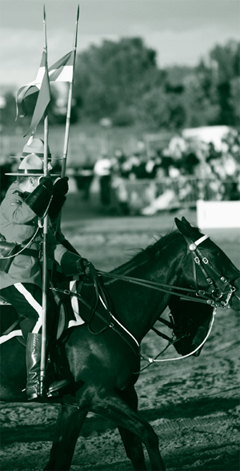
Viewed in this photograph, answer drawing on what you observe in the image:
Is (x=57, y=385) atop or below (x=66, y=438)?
atop

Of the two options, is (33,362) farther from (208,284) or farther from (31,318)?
(208,284)

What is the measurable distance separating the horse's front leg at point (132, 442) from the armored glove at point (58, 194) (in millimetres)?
1437

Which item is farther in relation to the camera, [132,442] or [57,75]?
[57,75]

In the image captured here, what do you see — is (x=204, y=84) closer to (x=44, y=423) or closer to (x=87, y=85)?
(x=87, y=85)

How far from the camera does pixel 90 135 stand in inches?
2195

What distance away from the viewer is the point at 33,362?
18.2 feet

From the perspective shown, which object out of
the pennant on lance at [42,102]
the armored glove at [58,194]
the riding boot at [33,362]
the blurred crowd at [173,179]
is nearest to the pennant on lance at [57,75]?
the pennant on lance at [42,102]

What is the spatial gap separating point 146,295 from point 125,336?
377 mm

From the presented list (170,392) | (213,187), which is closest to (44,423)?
(170,392)

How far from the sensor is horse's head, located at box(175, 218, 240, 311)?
568 centimetres

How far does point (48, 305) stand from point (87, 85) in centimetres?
10416

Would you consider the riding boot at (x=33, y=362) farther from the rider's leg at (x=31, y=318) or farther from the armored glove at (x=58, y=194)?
the armored glove at (x=58, y=194)

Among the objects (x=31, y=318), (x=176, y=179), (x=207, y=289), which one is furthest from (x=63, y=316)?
(x=176, y=179)

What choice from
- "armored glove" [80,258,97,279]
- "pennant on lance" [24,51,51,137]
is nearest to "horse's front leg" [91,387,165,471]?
"armored glove" [80,258,97,279]
